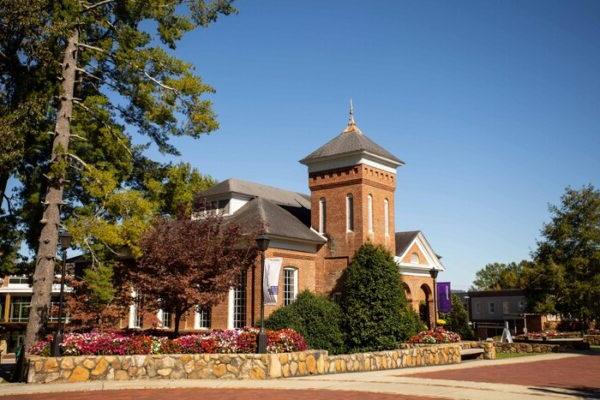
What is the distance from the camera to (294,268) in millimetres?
28188

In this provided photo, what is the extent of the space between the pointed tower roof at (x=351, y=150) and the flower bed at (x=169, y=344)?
1464cm

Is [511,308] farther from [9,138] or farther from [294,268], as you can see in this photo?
[9,138]

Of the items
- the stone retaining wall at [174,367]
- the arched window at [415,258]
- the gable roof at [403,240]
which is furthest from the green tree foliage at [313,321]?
the arched window at [415,258]

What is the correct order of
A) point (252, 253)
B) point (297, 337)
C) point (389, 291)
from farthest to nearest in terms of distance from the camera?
1. point (389, 291)
2. point (252, 253)
3. point (297, 337)

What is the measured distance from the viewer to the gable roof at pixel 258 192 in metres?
31.7

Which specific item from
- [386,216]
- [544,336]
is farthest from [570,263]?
[386,216]

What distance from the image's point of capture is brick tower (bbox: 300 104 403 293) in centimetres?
2919

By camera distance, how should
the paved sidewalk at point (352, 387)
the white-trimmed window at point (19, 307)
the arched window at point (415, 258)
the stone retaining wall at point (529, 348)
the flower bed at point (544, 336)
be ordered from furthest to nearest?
the white-trimmed window at point (19, 307) < the flower bed at point (544, 336) < the arched window at point (415, 258) < the stone retaining wall at point (529, 348) < the paved sidewalk at point (352, 387)

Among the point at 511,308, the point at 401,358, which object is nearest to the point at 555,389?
the point at 401,358

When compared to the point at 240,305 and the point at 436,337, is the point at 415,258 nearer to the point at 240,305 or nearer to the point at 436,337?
the point at 436,337

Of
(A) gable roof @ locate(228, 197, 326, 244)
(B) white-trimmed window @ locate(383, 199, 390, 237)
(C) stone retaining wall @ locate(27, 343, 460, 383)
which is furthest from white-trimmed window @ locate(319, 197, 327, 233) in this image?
(C) stone retaining wall @ locate(27, 343, 460, 383)

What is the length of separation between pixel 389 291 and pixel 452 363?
17.0ft

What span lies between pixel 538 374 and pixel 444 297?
20443 mm

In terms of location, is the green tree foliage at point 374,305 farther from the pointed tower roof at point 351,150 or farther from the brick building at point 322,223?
the pointed tower roof at point 351,150
